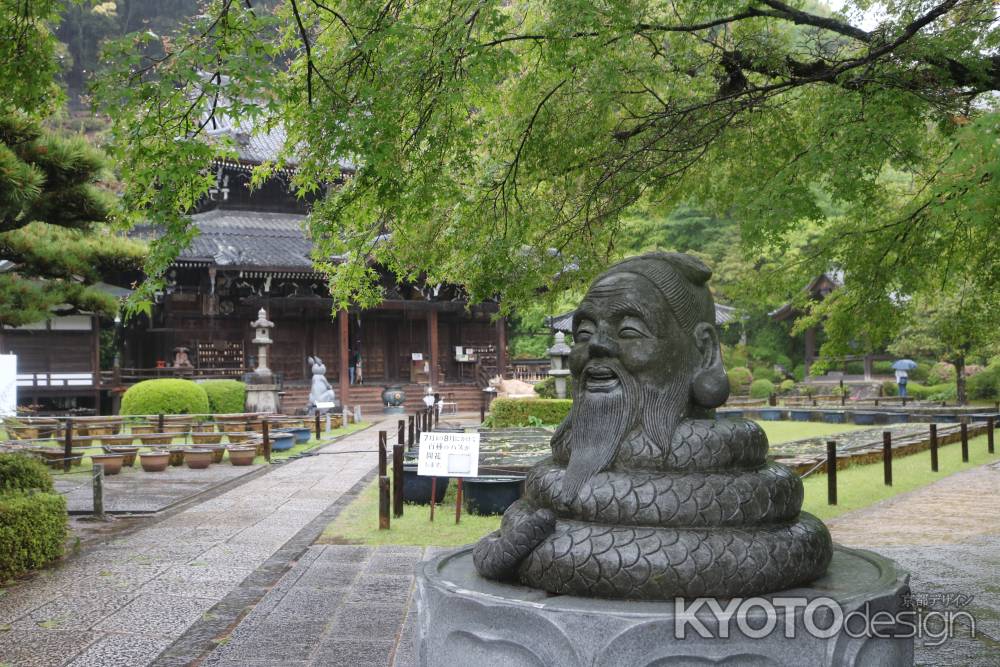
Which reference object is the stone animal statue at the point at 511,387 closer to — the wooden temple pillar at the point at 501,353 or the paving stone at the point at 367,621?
the wooden temple pillar at the point at 501,353

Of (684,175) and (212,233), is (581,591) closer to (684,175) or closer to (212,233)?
(684,175)

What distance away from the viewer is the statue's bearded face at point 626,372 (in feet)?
12.6

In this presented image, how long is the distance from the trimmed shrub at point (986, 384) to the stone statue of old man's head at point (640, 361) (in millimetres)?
27273

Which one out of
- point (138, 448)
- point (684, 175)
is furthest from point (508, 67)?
point (138, 448)

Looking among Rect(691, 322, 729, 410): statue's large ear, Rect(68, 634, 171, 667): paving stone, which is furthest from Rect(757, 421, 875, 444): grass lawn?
Rect(68, 634, 171, 667): paving stone

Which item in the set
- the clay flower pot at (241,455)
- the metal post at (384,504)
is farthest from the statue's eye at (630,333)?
the clay flower pot at (241,455)

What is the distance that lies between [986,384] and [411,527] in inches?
987

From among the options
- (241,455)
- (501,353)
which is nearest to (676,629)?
(241,455)

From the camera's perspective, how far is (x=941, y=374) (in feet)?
104

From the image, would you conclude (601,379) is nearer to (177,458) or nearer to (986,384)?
(177,458)

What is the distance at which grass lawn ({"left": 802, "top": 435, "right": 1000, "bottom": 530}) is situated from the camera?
401 inches

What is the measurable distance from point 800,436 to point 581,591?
677 inches

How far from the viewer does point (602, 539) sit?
3492mm

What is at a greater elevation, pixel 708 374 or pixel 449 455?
pixel 708 374
